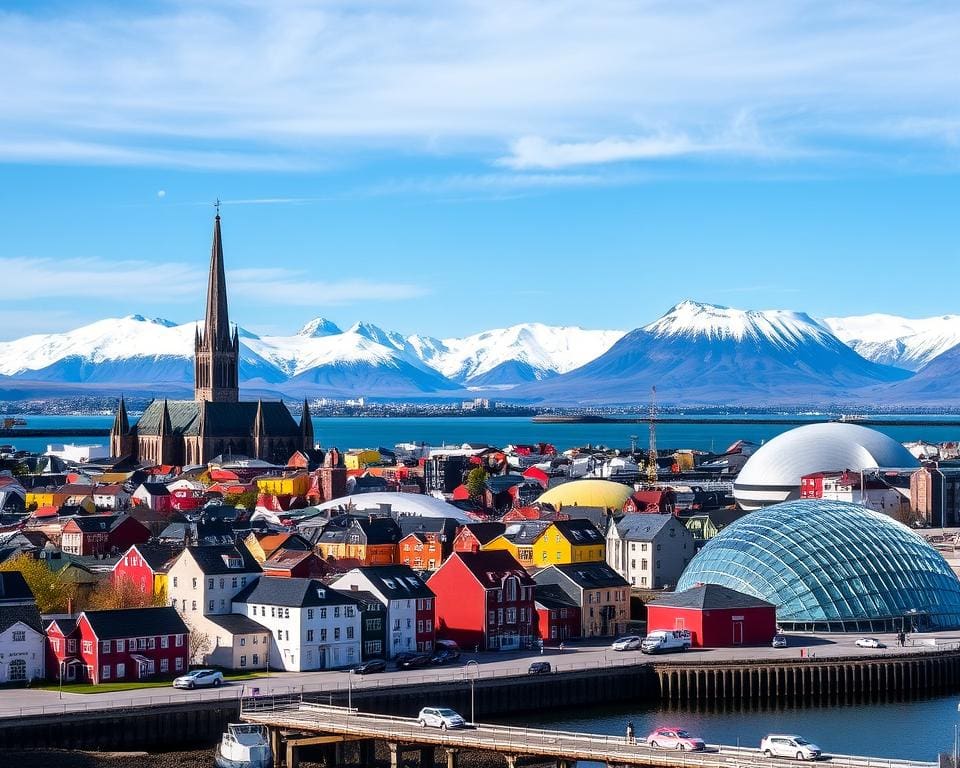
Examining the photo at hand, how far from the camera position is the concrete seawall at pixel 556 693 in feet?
178

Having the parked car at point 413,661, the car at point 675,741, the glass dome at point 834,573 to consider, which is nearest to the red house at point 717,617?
the glass dome at point 834,573

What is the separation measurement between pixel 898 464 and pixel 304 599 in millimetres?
84256

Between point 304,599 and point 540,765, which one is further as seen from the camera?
point 304,599

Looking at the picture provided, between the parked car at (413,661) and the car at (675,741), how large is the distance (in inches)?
725

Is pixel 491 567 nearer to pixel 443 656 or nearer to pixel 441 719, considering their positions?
pixel 443 656

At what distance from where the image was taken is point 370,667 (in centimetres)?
6512

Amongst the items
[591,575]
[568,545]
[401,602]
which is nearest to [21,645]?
[401,602]

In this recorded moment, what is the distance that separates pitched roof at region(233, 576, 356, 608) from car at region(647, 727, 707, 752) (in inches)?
769

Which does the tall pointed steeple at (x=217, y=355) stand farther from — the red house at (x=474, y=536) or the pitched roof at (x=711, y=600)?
the pitched roof at (x=711, y=600)

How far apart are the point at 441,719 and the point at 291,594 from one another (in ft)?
53.6

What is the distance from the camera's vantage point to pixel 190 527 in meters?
94.2

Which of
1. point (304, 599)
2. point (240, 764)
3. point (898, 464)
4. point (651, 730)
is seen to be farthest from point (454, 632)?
point (898, 464)

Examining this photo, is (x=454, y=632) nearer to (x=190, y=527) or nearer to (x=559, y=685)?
(x=559, y=685)

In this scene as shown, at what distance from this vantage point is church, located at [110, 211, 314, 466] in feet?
612
